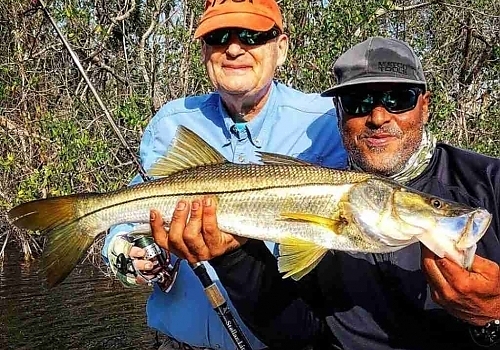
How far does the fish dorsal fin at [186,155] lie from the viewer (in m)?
3.36

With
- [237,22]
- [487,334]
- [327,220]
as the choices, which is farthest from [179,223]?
[487,334]

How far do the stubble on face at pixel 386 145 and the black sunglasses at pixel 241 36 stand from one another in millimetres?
791

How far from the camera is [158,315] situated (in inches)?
156

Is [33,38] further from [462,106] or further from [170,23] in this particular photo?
[462,106]

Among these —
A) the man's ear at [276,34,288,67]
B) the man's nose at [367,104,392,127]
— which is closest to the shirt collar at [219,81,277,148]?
the man's ear at [276,34,288,67]

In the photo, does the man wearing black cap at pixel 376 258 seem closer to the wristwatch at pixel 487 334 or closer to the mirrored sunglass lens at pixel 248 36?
the wristwatch at pixel 487 334

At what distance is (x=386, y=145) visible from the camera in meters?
3.32

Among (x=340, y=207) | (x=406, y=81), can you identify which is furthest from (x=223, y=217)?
(x=406, y=81)

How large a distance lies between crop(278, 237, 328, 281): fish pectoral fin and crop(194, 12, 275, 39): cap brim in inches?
52.4

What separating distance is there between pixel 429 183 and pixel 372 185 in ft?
1.52

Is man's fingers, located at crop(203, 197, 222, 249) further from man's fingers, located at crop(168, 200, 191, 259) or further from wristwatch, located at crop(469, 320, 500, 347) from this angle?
wristwatch, located at crop(469, 320, 500, 347)

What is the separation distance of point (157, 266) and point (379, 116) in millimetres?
1439

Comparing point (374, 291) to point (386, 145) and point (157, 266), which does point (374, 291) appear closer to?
point (386, 145)

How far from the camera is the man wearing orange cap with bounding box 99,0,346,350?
377 centimetres
